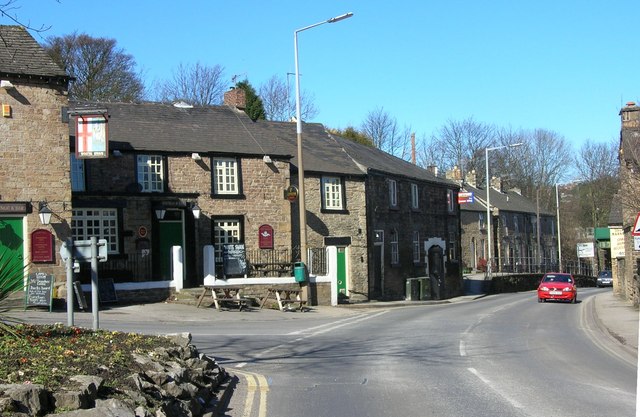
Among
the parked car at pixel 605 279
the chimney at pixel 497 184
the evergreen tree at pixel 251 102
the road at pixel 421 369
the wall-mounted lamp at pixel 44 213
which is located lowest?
the parked car at pixel 605 279

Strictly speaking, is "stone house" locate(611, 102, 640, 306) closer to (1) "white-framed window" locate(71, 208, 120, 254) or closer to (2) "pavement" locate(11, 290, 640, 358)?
(2) "pavement" locate(11, 290, 640, 358)

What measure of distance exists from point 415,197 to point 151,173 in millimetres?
17913

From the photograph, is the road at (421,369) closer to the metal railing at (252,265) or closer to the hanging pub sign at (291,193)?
the metal railing at (252,265)

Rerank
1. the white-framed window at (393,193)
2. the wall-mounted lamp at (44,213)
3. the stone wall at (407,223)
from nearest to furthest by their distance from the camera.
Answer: the wall-mounted lamp at (44,213), the stone wall at (407,223), the white-framed window at (393,193)

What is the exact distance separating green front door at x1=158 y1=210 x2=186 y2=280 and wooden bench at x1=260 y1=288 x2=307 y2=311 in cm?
386

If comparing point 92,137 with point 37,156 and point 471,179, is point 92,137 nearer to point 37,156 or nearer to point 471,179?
point 37,156

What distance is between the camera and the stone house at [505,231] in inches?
2638

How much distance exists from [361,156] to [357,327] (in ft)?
62.1

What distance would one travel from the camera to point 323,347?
1720 centimetres

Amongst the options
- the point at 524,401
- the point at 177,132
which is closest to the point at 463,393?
the point at 524,401

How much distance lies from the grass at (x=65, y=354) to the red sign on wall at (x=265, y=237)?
19.4m

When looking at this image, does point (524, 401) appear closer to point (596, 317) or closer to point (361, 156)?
point (596, 317)

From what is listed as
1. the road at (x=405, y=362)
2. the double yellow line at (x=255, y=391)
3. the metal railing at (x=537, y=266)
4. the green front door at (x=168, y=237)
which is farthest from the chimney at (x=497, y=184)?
the double yellow line at (x=255, y=391)

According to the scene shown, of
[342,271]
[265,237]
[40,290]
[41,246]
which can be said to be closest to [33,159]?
[41,246]
